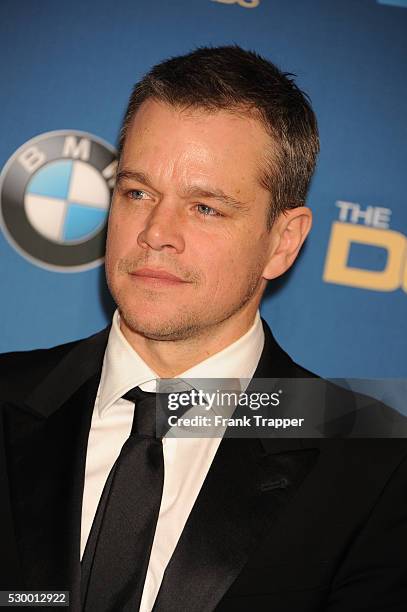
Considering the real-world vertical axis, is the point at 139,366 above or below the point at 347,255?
below

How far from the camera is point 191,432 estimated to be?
1.92 meters

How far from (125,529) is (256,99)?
39.7 inches

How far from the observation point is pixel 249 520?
1796mm

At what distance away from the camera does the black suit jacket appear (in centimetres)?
174

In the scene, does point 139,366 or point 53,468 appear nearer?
point 53,468

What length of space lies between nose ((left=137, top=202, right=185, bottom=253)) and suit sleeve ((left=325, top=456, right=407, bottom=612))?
716 millimetres

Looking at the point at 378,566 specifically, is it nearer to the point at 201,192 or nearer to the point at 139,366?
the point at 139,366

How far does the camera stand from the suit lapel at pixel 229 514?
1.71 m

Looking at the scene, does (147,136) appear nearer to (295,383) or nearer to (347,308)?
(295,383)

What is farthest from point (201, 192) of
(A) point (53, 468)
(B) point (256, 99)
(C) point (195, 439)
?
(A) point (53, 468)

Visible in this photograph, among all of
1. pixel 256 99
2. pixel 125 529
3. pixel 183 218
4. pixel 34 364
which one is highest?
pixel 256 99

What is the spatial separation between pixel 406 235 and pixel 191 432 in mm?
1034

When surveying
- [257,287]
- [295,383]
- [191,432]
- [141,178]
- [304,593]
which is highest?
[141,178]

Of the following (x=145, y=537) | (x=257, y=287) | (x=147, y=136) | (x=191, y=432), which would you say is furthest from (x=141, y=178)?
(x=145, y=537)
